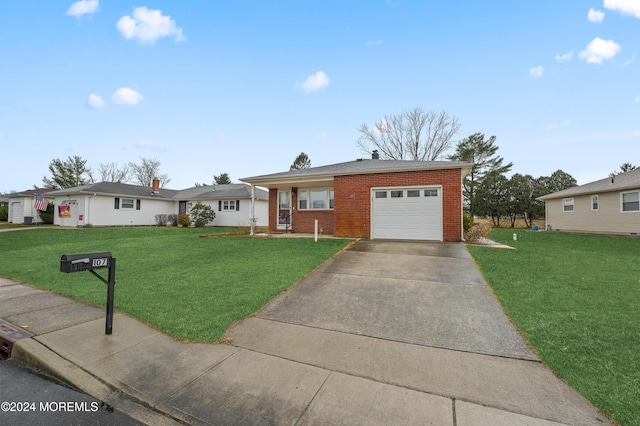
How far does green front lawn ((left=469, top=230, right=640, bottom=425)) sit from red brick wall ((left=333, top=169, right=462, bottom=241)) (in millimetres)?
3240

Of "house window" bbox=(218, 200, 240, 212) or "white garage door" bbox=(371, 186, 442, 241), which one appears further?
"house window" bbox=(218, 200, 240, 212)

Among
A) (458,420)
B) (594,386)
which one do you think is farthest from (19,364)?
(594,386)

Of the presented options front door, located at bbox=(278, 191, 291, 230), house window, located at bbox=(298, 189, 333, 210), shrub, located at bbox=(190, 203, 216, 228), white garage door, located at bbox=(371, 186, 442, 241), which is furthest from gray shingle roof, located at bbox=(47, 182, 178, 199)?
white garage door, located at bbox=(371, 186, 442, 241)

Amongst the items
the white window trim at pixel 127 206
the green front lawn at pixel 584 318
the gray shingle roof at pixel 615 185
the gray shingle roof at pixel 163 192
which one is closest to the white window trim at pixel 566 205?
the gray shingle roof at pixel 615 185

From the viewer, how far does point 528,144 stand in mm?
19484

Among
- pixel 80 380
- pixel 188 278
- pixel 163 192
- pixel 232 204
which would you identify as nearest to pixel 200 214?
pixel 232 204

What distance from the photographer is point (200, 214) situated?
923 inches

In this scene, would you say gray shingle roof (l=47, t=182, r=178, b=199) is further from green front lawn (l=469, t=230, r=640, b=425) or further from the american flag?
green front lawn (l=469, t=230, r=640, b=425)

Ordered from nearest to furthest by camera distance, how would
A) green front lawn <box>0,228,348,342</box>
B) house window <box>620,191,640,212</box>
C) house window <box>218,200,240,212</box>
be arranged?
green front lawn <box>0,228,348,342</box>
house window <box>620,191,640,212</box>
house window <box>218,200,240,212</box>

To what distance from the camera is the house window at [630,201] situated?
15648 mm

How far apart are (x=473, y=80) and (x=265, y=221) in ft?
65.1

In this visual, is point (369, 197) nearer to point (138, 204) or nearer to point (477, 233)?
point (477, 233)

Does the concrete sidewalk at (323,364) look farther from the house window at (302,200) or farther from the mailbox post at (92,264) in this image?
the house window at (302,200)

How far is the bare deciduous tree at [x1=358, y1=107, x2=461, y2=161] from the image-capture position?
28.5 m
